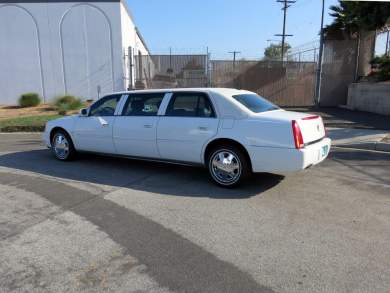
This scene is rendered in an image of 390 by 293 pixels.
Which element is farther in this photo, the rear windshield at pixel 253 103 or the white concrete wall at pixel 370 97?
the white concrete wall at pixel 370 97

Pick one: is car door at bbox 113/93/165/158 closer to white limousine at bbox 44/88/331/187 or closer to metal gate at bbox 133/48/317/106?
white limousine at bbox 44/88/331/187

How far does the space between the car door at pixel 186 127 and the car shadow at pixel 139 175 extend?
448 millimetres

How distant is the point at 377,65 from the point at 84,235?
17515 millimetres

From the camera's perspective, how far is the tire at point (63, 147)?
777 centimetres

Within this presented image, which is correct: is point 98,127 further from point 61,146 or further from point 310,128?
point 310,128

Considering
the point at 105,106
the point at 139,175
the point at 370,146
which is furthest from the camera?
the point at 370,146

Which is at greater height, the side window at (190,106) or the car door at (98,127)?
the side window at (190,106)

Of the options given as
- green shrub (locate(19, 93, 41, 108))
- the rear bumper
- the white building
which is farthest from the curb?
green shrub (locate(19, 93, 41, 108))

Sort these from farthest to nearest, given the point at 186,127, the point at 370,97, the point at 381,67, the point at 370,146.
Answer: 1. the point at 381,67
2. the point at 370,97
3. the point at 370,146
4. the point at 186,127

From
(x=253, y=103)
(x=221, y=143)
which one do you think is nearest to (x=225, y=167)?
(x=221, y=143)

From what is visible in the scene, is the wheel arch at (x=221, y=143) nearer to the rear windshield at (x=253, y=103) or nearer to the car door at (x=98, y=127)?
the rear windshield at (x=253, y=103)

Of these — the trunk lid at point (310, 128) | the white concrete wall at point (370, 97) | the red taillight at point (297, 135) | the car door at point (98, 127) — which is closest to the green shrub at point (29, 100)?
the car door at point (98, 127)

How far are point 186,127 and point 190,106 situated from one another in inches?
14.8

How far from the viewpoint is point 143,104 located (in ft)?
22.2
